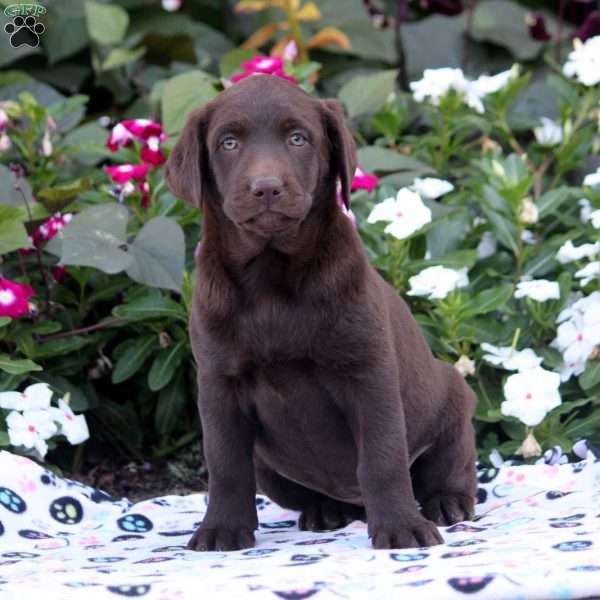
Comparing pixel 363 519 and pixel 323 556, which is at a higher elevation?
pixel 363 519

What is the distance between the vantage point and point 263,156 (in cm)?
270

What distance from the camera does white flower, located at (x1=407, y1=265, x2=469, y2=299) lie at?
4.05m

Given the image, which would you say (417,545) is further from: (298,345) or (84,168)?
(84,168)

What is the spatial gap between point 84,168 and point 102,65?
84 centimetres

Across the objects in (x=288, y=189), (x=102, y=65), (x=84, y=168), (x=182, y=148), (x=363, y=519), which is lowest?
(x=363, y=519)

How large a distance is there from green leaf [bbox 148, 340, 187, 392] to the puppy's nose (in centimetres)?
164

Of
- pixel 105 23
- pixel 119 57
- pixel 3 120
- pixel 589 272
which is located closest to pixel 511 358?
pixel 589 272

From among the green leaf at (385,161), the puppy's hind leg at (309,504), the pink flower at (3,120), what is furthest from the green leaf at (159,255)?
the green leaf at (385,161)

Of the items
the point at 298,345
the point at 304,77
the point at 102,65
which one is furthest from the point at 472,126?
the point at 298,345

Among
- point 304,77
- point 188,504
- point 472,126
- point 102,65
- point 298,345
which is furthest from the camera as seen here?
point 102,65

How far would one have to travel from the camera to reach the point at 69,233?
3.98 meters

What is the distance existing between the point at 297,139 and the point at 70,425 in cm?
144

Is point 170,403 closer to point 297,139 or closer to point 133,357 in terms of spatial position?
point 133,357

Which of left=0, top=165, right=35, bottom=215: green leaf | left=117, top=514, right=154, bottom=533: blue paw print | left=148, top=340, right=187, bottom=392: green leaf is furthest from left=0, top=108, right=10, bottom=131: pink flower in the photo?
left=117, top=514, right=154, bottom=533: blue paw print
